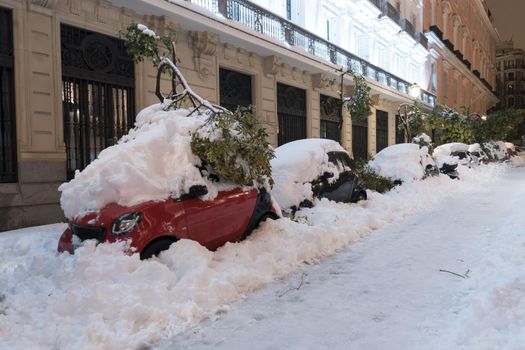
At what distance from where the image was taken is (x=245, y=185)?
5.94 meters

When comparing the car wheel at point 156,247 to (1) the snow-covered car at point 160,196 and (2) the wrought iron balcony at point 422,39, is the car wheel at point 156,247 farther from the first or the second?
(2) the wrought iron balcony at point 422,39

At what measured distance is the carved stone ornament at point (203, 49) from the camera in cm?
1273

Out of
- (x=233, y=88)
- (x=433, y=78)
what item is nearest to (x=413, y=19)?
(x=433, y=78)

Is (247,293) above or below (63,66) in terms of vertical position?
below

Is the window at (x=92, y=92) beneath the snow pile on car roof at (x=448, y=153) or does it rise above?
above

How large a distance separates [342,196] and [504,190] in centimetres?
758

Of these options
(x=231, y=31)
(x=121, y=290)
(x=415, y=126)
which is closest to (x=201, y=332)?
(x=121, y=290)

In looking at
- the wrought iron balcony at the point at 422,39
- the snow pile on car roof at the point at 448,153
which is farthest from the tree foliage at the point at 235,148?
the wrought iron balcony at the point at 422,39

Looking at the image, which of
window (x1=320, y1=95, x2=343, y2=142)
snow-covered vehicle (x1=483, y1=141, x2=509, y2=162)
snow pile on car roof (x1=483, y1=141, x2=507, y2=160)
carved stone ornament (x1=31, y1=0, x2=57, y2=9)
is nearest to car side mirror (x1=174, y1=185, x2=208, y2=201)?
carved stone ornament (x1=31, y1=0, x2=57, y2=9)

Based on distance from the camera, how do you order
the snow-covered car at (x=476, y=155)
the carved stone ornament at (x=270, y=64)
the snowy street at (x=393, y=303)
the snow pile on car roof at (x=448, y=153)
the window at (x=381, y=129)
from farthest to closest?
the window at (x=381, y=129)
the snow-covered car at (x=476, y=155)
the snow pile on car roof at (x=448, y=153)
the carved stone ornament at (x=270, y=64)
the snowy street at (x=393, y=303)

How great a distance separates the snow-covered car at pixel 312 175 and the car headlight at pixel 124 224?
363 cm

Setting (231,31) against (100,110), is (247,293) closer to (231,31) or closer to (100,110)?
(100,110)

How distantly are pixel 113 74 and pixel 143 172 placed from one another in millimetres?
6356

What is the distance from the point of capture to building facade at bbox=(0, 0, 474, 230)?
28.1ft
